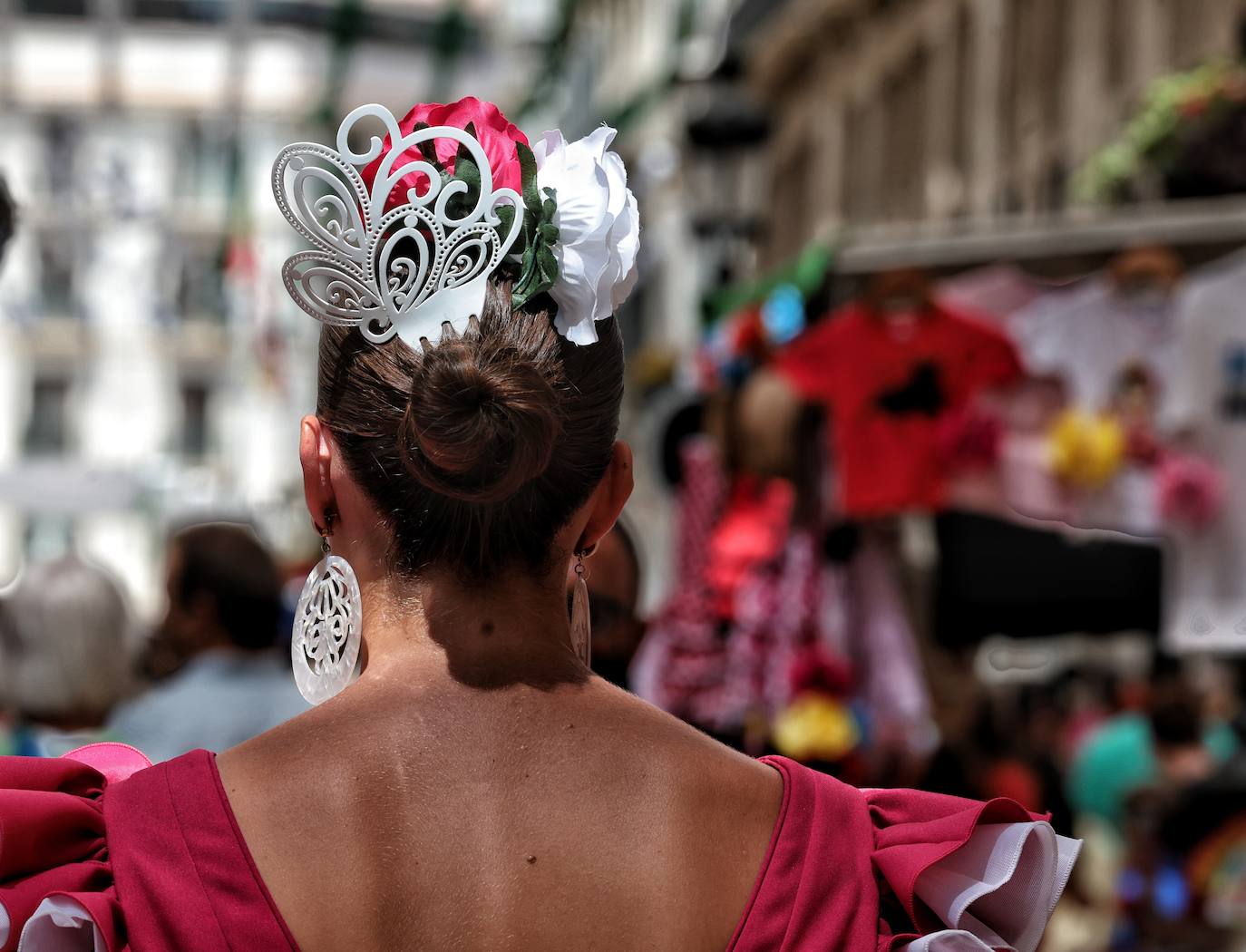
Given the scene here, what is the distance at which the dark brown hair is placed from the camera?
69.9 inches

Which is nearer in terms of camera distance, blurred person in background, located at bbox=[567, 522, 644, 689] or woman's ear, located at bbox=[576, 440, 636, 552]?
woman's ear, located at bbox=[576, 440, 636, 552]

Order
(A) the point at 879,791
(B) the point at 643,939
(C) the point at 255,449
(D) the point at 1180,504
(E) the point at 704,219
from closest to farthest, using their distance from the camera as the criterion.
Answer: (B) the point at 643,939 < (A) the point at 879,791 < (D) the point at 1180,504 < (E) the point at 704,219 < (C) the point at 255,449

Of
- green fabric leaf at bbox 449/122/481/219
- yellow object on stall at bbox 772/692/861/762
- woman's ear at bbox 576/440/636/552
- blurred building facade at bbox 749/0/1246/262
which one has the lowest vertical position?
yellow object on stall at bbox 772/692/861/762

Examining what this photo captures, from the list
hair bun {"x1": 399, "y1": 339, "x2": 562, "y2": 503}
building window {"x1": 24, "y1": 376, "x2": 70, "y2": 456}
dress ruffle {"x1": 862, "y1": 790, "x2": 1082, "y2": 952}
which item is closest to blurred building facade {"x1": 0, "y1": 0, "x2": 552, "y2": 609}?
building window {"x1": 24, "y1": 376, "x2": 70, "y2": 456}

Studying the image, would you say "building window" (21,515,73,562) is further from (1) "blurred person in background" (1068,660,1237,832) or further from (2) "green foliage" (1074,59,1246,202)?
(2) "green foliage" (1074,59,1246,202)

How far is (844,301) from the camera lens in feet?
21.1

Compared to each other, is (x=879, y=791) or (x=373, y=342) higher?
(x=373, y=342)

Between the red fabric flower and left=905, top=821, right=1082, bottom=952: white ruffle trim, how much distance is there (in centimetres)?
78

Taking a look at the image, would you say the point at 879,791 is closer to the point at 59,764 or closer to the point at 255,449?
the point at 59,764

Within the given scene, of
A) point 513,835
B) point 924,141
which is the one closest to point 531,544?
point 513,835

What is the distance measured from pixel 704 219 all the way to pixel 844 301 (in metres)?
2.31

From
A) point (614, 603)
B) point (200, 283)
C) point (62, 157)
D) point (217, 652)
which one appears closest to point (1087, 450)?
point (614, 603)

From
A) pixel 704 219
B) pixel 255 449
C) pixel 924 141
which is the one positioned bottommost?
pixel 255 449

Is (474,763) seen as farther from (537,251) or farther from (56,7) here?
(56,7)
